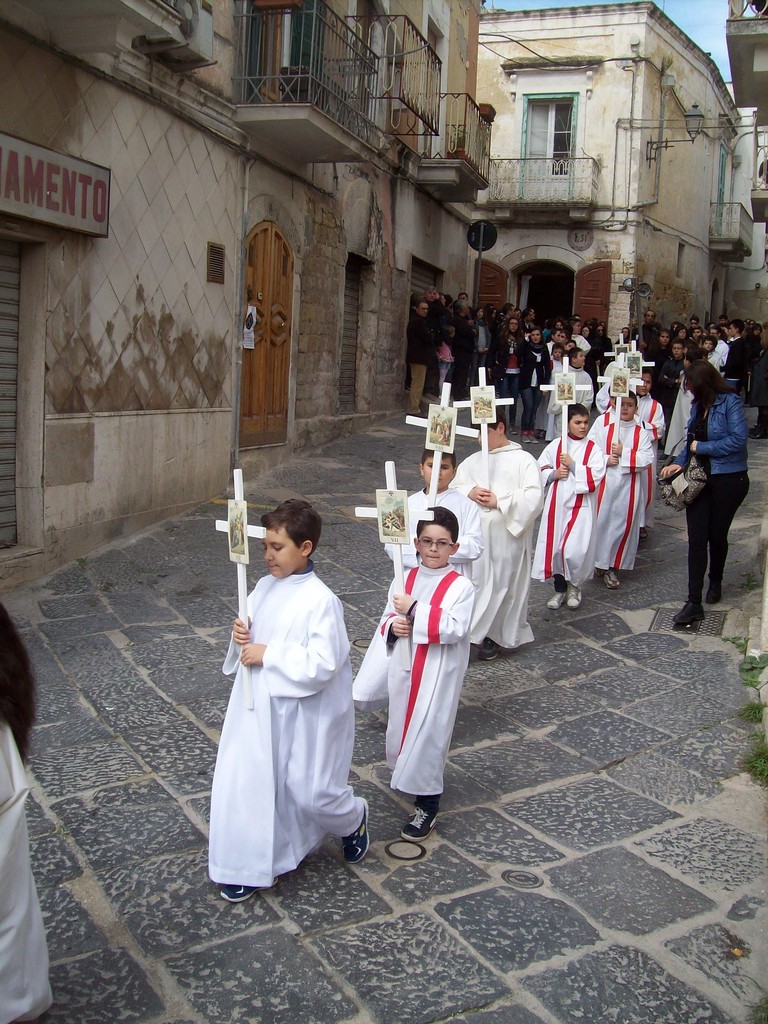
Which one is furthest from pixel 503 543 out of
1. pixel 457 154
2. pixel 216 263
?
pixel 457 154

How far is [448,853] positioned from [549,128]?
23.4m

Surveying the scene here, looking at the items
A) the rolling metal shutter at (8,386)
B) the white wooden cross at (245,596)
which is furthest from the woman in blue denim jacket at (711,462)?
the rolling metal shutter at (8,386)

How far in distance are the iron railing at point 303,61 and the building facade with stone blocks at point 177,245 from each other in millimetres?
32

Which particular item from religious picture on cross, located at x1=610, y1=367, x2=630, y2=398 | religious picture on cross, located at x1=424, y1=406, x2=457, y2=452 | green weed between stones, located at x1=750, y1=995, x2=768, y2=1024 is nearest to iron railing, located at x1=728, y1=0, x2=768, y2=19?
religious picture on cross, located at x1=610, y1=367, x2=630, y2=398

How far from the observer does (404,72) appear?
1410cm

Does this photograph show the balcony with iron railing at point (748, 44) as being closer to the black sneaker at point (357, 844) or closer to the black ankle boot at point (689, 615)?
the black ankle boot at point (689, 615)

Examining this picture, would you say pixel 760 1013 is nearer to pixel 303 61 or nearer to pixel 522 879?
pixel 522 879

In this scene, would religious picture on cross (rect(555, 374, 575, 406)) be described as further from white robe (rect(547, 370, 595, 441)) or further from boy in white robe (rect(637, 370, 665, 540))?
white robe (rect(547, 370, 595, 441))

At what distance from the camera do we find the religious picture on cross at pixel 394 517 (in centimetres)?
399

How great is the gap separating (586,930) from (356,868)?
33.8 inches

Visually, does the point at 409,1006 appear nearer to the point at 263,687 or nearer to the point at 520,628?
the point at 263,687

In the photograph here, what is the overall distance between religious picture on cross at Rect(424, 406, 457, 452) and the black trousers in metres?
2.52

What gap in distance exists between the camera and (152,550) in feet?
27.1

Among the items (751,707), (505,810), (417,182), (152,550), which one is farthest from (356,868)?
(417,182)
